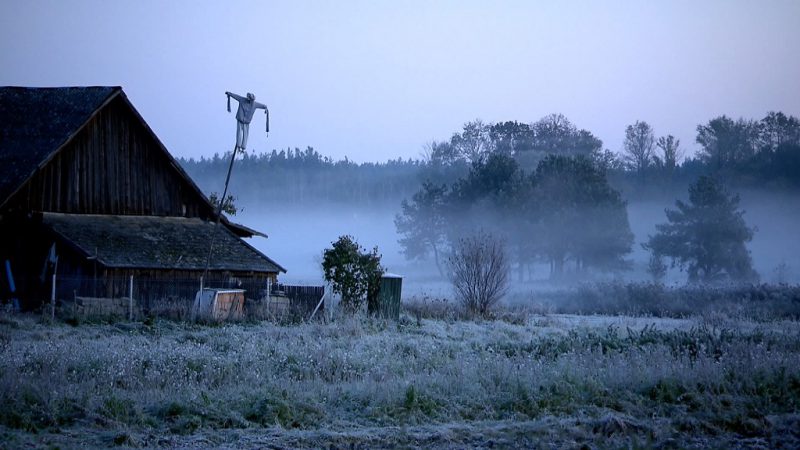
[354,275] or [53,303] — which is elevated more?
[354,275]

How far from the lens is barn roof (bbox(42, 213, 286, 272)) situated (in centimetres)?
2880

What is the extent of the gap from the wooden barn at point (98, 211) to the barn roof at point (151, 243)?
Result: 0.12ft

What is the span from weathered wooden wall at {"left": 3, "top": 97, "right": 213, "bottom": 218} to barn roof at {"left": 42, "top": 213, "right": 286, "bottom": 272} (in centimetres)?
54

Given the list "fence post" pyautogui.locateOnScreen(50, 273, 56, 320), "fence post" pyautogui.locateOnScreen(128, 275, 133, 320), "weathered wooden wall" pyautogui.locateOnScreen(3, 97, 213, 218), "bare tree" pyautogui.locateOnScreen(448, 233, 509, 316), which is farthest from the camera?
"bare tree" pyautogui.locateOnScreen(448, 233, 509, 316)

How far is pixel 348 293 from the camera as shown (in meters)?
31.0

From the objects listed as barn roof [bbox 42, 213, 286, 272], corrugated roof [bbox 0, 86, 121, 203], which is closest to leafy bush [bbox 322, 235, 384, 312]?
barn roof [bbox 42, 213, 286, 272]

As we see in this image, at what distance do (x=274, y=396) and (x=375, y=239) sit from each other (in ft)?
305

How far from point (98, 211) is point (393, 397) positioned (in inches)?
897

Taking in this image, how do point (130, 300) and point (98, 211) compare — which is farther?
point (98, 211)

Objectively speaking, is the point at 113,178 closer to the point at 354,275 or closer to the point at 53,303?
the point at 53,303

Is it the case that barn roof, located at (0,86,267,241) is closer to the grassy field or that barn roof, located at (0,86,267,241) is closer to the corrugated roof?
the corrugated roof

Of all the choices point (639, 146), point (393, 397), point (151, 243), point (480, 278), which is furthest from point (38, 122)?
point (639, 146)

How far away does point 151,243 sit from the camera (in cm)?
3055

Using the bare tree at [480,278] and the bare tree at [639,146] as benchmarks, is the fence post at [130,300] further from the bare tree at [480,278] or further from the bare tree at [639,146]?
the bare tree at [639,146]
